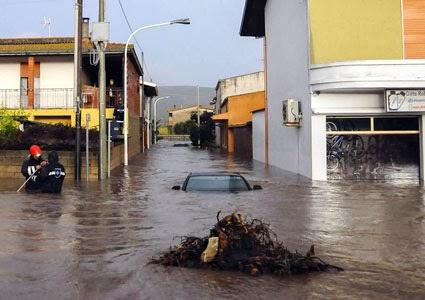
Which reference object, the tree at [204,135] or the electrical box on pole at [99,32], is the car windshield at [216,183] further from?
the tree at [204,135]

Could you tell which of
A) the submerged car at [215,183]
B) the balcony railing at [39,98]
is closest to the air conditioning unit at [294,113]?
the submerged car at [215,183]

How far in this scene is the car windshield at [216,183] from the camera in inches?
568

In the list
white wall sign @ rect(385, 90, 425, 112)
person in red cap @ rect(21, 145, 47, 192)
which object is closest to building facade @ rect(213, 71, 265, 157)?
white wall sign @ rect(385, 90, 425, 112)

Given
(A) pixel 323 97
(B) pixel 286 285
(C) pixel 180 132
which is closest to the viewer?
(B) pixel 286 285

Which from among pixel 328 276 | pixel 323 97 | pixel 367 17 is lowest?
pixel 328 276

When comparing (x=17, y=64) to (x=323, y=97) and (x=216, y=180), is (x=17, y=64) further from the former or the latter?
(x=216, y=180)

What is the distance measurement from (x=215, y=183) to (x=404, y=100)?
8.14 metres

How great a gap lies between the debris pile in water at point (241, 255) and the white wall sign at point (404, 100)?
13.6m

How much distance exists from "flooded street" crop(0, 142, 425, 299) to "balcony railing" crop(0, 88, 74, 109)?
1575 cm

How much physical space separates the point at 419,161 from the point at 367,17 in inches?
207

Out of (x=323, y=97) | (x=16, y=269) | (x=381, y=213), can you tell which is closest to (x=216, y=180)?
(x=381, y=213)

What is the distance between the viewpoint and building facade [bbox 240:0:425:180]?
63.1 feet

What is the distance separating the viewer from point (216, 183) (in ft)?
47.5

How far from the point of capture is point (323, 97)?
20000 mm
